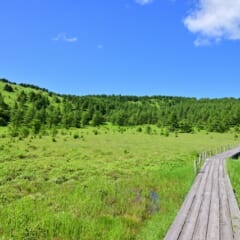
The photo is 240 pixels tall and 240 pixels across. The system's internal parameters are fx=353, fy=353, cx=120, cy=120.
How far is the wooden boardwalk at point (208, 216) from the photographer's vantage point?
32.1 ft

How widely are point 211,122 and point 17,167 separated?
294 ft

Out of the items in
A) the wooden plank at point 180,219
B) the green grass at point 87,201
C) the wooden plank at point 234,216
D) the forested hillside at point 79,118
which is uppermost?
the forested hillside at point 79,118

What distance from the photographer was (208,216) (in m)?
11.8

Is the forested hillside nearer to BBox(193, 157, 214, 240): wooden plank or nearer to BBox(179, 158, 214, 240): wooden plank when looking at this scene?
BBox(179, 158, 214, 240): wooden plank

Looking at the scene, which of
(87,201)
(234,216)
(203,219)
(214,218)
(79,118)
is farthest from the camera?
(79,118)

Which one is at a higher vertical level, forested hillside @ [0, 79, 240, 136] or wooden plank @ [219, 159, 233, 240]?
forested hillside @ [0, 79, 240, 136]

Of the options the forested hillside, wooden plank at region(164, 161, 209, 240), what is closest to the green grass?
wooden plank at region(164, 161, 209, 240)

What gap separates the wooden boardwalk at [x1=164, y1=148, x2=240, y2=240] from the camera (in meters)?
9.77

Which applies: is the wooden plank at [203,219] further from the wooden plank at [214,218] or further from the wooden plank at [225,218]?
the wooden plank at [225,218]

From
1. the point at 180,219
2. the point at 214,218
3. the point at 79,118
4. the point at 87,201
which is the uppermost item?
the point at 79,118

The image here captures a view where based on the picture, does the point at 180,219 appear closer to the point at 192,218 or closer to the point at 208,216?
the point at 192,218

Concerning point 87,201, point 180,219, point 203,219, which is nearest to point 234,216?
point 203,219

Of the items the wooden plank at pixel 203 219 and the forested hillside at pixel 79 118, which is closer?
the wooden plank at pixel 203 219

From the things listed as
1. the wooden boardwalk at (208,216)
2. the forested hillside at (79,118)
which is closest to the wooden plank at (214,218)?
the wooden boardwalk at (208,216)
